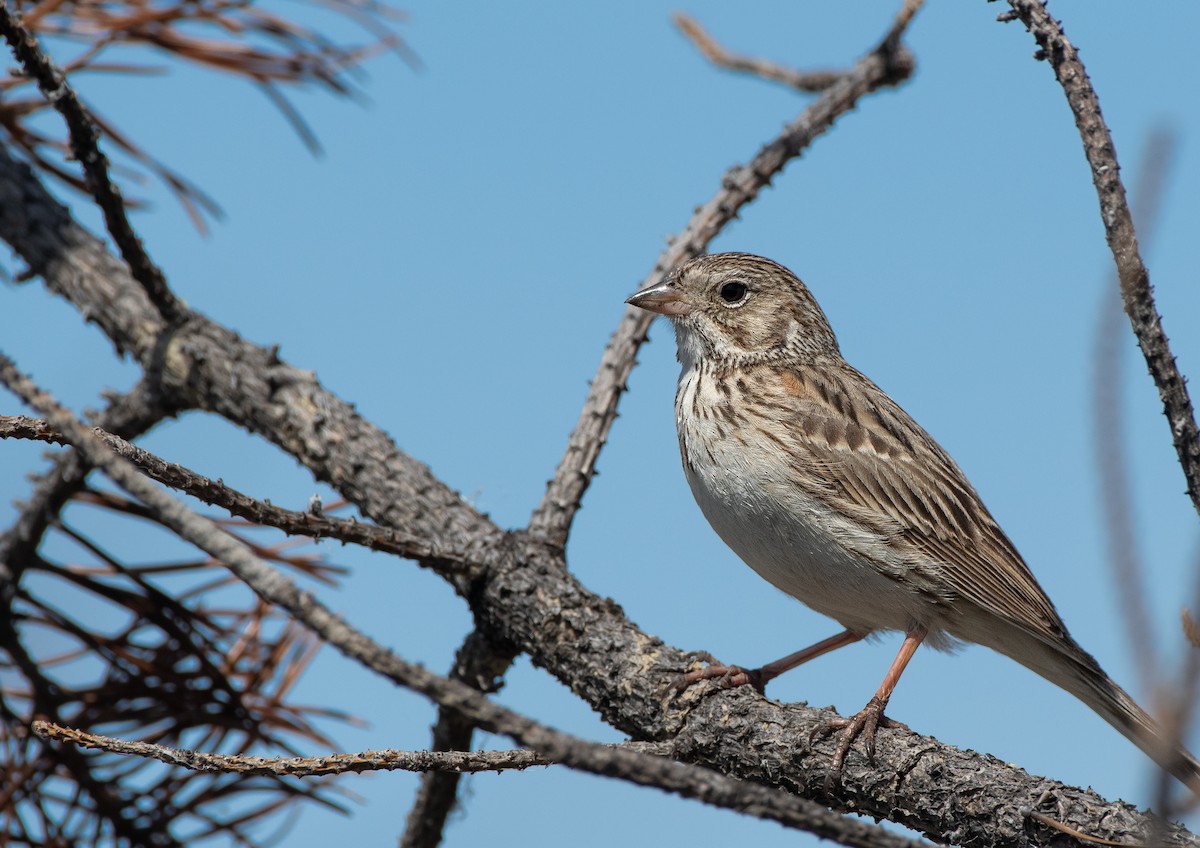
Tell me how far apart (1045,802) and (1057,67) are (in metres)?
1.95

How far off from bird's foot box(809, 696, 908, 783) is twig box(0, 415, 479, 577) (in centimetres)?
153

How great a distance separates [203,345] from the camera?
5.34 metres

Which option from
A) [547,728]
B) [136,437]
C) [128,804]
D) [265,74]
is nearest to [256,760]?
[547,728]

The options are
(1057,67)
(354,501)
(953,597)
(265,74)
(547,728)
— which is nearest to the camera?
(547,728)

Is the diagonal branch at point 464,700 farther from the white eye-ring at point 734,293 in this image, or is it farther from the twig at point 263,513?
the white eye-ring at point 734,293

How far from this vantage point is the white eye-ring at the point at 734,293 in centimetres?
586

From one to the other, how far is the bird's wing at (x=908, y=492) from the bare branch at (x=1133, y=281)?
2.20 m

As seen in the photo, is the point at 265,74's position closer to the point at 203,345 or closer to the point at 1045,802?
the point at 203,345

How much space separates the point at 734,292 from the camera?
5.90m

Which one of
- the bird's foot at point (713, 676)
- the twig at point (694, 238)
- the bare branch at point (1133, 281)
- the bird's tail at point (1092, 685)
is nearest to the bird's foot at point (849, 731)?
the bird's foot at point (713, 676)

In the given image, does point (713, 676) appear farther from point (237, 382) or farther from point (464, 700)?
point (464, 700)

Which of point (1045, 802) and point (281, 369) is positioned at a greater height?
point (281, 369)

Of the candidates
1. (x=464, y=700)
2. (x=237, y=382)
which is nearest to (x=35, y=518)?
(x=237, y=382)

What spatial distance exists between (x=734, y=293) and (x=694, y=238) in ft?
1.10
